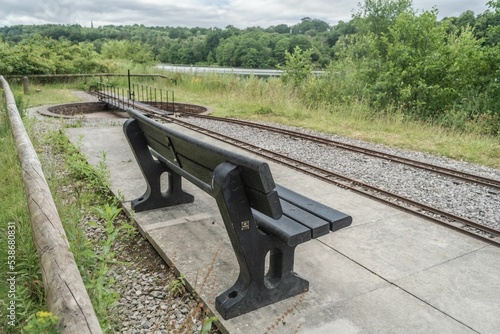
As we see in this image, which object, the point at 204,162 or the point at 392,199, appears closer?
the point at 204,162

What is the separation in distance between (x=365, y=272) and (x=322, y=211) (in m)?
0.75

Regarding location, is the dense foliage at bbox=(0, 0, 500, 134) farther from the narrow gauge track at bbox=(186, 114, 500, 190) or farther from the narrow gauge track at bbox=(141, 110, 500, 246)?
the narrow gauge track at bbox=(141, 110, 500, 246)

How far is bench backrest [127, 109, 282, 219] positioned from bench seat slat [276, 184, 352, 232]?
549 mm

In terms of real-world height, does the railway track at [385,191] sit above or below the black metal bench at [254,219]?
below

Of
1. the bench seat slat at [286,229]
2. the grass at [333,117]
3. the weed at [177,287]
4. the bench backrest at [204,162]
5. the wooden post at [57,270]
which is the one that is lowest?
the grass at [333,117]

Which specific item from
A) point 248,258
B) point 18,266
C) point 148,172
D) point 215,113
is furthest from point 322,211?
point 215,113

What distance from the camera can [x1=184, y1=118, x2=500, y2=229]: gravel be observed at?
5.22 meters

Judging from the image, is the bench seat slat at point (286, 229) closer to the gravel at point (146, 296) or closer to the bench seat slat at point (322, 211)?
the bench seat slat at point (322, 211)

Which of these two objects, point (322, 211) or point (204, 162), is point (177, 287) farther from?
point (322, 211)

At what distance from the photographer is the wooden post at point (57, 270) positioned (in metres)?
1.45

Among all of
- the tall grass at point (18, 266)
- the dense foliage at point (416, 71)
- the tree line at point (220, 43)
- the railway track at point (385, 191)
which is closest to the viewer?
the tall grass at point (18, 266)

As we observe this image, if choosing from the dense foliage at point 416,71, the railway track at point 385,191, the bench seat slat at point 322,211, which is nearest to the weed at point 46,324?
the bench seat slat at point 322,211

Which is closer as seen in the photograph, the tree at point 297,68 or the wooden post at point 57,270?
the wooden post at point 57,270

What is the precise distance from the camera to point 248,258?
2.58 metres
